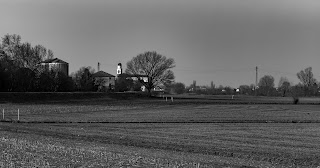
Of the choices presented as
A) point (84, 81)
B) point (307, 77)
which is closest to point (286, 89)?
point (307, 77)

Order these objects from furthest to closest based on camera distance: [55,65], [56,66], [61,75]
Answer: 1. [55,65]
2. [56,66]
3. [61,75]

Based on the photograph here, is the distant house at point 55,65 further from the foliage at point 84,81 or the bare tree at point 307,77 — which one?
the bare tree at point 307,77

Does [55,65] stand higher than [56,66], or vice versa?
[55,65]

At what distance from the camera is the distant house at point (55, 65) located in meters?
122

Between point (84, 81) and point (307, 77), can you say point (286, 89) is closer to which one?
point (307, 77)

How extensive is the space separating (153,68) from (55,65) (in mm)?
30555

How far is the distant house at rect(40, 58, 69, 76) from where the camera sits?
121594 millimetres

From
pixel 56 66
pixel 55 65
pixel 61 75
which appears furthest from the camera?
pixel 55 65

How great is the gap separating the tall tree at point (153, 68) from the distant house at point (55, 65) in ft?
71.9

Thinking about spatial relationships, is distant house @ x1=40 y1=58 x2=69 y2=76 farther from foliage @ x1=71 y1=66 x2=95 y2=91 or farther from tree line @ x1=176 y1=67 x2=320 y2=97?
tree line @ x1=176 y1=67 x2=320 y2=97

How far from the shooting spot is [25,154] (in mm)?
18828

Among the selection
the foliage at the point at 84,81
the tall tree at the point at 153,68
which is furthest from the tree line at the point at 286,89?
the foliage at the point at 84,81

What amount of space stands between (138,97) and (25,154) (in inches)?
3626

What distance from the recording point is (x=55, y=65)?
134 m
